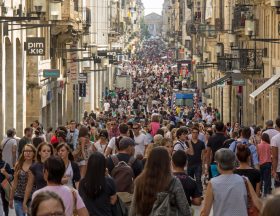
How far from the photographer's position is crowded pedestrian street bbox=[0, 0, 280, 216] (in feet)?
31.6

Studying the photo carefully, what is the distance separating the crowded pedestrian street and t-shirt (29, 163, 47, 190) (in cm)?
2

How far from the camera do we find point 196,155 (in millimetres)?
20156

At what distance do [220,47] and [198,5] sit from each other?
36.1m

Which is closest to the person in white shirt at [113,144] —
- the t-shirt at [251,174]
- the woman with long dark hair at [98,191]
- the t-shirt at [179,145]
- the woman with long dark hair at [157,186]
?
the t-shirt at [179,145]

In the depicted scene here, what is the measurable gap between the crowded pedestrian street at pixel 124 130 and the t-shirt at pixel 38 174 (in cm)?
2

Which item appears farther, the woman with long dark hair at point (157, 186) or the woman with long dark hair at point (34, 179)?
the woman with long dark hair at point (34, 179)

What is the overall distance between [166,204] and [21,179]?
3831 millimetres

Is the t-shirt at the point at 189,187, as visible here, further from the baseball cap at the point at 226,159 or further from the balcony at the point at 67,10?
the balcony at the point at 67,10

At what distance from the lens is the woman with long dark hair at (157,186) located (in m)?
9.38

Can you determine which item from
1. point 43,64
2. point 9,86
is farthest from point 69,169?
point 43,64

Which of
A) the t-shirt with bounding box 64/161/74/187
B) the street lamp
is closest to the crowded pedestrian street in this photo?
the t-shirt with bounding box 64/161/74/187

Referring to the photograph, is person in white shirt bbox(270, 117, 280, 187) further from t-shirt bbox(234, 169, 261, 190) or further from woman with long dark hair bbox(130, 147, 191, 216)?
woman with long dark hair bbox(130, 147, 191, 216)

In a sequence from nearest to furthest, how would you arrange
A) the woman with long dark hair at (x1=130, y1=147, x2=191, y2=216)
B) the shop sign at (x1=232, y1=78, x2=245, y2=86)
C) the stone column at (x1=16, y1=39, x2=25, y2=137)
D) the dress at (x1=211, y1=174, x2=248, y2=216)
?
the woman with long dark hair at (x1=130, y1=147, x2=191, y2=216) → the dress at (x1=211, y1=174, x2=248, y2=216) → the stone column at (x1=16, y1=39, x2=25, y2=137) → the shop sign at (x1=232, y1=78, x2=245, y2=86)

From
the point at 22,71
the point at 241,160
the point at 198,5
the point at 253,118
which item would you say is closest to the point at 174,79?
the point at 198,5
